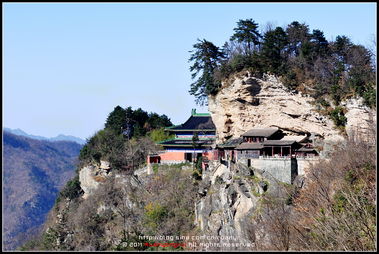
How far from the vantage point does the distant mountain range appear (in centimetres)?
9531

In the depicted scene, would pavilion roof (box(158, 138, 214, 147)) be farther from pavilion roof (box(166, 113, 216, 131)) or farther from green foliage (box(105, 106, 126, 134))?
green foliage (box(105, 106, 126, 134))

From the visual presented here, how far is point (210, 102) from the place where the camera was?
29047 mm

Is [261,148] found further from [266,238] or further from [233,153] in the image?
[266,238]

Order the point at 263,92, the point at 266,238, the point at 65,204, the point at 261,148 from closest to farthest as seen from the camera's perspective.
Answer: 1. the point at 266,238
2. the point at 261,148
3. the point at 263,92
4. the point at 65,204

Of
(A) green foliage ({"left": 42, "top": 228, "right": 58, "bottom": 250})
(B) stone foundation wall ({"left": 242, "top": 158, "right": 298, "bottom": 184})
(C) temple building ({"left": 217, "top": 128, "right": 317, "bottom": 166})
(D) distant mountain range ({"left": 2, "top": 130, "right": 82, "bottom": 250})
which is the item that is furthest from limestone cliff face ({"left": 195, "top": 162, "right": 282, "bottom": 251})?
(D) distant mountain range ({"left": 2, "top": 130, "right": 82, "bottom": 250})

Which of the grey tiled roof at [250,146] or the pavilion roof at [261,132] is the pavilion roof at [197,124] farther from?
the grey tiled roof at [250,146]

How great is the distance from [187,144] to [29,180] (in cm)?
9386

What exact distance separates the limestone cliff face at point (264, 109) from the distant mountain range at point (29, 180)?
181 feet

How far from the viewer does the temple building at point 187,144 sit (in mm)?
30531

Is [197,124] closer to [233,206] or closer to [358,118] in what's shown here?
[233,206]

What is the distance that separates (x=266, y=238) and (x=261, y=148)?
21.1ft

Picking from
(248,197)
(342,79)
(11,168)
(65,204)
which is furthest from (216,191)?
(11,168)

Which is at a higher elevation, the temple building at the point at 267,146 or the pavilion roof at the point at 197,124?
the pavilion roof at the point at 197,124

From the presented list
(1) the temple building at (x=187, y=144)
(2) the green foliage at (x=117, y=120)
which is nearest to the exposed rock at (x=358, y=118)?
(1) the temple building at (x=187, y=144)
